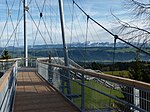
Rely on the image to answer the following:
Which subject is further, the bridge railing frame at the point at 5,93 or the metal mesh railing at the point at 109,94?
the bridge railing frame at the point at 5,93

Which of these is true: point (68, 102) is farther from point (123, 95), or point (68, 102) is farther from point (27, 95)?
point (123, 95)

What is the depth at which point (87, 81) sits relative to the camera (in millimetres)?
5836

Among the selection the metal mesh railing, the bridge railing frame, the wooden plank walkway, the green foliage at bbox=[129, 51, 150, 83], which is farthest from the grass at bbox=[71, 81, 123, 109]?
the green foliage at bbox=[129, 51, 150, 83]

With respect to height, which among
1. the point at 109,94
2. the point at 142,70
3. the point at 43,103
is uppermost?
the point at 109,94

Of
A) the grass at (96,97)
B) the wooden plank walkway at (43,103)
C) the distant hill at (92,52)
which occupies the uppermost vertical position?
the distant hill at (92,52)

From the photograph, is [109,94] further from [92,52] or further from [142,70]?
[92,52]

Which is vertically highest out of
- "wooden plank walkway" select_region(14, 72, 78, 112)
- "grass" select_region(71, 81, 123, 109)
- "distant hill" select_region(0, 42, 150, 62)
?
"distant hill" select_region(0, 42, 150, 62)

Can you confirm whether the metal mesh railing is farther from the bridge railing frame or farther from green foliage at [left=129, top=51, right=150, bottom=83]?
green foliage at [left=129, top=51, right=150, bottom=83]

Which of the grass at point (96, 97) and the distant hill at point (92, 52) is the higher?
the distant hill at point (92, 52)

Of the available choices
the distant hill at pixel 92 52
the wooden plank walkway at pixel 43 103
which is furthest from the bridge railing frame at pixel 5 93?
the distant hill at pixel 92 52

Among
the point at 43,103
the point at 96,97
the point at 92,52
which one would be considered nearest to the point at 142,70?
the point at 43,103

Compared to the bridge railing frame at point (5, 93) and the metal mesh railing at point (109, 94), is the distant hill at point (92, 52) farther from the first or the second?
the bridge railing frame at point (5, 93)

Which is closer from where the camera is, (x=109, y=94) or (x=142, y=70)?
(x=109, y=94)

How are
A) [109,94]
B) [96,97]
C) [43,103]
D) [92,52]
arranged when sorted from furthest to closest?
[92,52] < [43,103] < [96,97] < [109,94]
